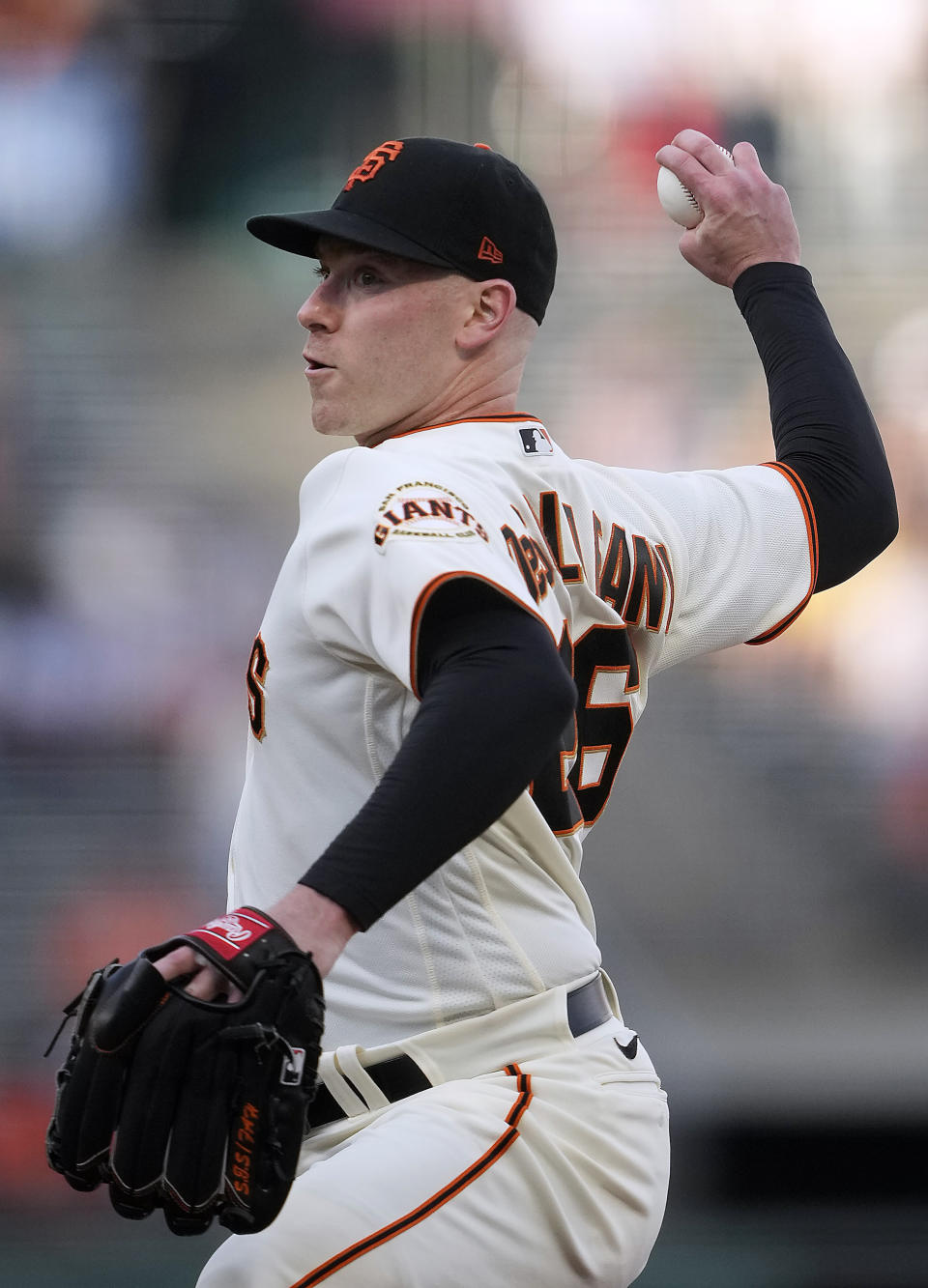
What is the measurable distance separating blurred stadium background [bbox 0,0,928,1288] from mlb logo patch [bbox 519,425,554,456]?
96.6 inches

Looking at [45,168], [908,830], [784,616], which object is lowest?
[908,830]

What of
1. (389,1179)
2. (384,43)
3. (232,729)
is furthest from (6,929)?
(389,1179)

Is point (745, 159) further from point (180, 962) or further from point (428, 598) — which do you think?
point (180, 962)

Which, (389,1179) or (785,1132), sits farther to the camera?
(785,1132)

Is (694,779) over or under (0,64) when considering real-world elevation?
under

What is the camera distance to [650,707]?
13.4 ft

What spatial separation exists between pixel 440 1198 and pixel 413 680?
0.47 meters

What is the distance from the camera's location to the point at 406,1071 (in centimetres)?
148

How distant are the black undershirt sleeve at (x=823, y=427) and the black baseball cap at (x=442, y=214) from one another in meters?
0.38

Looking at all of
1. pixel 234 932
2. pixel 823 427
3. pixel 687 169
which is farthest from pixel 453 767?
pixel 687 169

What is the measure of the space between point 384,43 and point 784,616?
2895 mm

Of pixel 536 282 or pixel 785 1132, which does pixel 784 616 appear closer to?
pixel 536 282

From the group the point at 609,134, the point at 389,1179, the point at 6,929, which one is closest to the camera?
the point at 389,1179

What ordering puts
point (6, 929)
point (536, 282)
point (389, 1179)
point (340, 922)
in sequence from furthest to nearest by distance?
point (6, 929), point (536, 282), point (389, 1179), point (340, 922)
